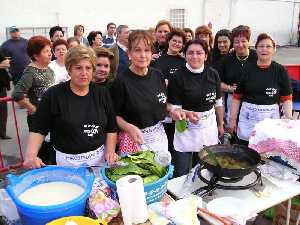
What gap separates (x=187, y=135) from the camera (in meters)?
3.48

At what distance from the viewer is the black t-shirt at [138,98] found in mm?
2848

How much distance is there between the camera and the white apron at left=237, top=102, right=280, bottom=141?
11.8ft

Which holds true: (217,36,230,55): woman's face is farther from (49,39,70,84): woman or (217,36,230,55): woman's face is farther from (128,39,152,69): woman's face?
(128,39,152,69): woman's face

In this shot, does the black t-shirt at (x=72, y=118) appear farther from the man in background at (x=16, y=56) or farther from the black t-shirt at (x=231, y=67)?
the man in background at (x=16, y=56)

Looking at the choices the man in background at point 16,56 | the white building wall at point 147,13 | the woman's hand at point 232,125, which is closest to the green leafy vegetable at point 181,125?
the woman's hand at point 232,125

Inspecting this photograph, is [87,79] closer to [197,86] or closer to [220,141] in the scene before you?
[197,86]

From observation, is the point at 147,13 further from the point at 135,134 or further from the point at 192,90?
the point at 135,134

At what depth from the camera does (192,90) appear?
334 centimetres

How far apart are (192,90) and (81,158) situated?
136 centimetres

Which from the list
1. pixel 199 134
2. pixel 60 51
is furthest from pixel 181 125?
pixel 60 51

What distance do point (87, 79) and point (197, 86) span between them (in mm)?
1307

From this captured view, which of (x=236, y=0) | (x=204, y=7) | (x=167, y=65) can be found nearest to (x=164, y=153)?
(x=167, y=65)

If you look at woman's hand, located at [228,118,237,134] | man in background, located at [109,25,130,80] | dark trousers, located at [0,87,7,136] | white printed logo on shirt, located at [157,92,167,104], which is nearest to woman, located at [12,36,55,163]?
man in background, located at [109,25,130,80]

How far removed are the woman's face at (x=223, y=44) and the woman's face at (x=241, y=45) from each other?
1.72 feet
